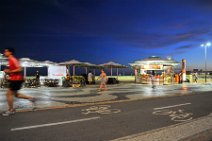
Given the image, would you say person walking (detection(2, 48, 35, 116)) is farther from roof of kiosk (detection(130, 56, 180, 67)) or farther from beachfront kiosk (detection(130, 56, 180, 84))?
roof of kiosk (detection(130, 56, 180, 67))

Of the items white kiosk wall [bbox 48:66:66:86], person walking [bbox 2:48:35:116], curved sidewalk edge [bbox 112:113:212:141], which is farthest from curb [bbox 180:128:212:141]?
white kiosk wall [bbox 48:66:66:86]

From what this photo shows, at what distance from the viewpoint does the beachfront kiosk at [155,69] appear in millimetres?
42312

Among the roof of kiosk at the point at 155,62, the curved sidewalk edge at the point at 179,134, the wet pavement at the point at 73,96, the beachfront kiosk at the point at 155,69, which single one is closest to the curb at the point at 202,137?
the curved sidewalk edge at the point at 179,134

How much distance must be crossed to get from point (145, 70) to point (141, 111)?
32.6m

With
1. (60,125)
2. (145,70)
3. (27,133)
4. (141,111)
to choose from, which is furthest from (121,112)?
(145,70)

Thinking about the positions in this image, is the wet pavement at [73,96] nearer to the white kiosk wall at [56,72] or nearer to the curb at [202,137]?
the white kiosk wall at [56,72]

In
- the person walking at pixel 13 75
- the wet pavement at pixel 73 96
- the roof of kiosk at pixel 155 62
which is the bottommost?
the wet pavement at pixel 73 96

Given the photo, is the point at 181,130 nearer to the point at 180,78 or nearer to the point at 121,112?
the point at 121,112

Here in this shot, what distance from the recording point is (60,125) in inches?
346

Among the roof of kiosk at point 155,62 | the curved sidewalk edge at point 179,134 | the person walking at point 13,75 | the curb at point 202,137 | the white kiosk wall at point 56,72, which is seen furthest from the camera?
the roof of kiosk at point 155,62

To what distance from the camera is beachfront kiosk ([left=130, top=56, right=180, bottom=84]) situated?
42.3 metres

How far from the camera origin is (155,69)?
140 feet

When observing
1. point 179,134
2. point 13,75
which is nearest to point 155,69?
point 13,75

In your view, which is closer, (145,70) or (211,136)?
(211,136)
